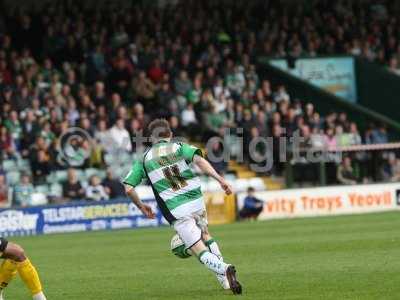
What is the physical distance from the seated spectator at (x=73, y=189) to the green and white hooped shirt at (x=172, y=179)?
1425 cm

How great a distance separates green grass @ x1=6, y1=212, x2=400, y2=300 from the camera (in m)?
12.4

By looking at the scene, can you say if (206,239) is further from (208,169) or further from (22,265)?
(22,265)

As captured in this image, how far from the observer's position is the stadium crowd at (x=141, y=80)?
1075 inches

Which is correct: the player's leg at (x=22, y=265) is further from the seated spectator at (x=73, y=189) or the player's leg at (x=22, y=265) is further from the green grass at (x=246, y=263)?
the seated spectator at (x=73, y=189)

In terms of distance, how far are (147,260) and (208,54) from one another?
624 inches

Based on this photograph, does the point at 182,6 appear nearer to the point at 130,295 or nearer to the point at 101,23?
the point at 101,23

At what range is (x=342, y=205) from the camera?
28.8m

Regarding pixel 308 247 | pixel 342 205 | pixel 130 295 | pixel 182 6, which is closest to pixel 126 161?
pixel 342 205

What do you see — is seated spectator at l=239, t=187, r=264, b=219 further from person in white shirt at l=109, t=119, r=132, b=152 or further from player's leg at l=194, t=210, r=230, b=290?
player's leg at l=194, t=210, r=230, b=290

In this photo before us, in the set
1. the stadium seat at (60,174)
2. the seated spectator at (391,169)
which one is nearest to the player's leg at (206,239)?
the stadium seat at (60,174)

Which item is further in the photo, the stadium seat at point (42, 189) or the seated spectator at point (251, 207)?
the seated spectator at point (251, 207)

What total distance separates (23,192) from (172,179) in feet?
46.6

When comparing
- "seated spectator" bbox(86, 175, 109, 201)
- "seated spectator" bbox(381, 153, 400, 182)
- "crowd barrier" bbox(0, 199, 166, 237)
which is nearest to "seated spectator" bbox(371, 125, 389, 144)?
"seated spectator" bbox(381, 153, 400, 182)

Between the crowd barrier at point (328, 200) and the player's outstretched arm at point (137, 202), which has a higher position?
the player's outstretched arm at point (137, 202)
